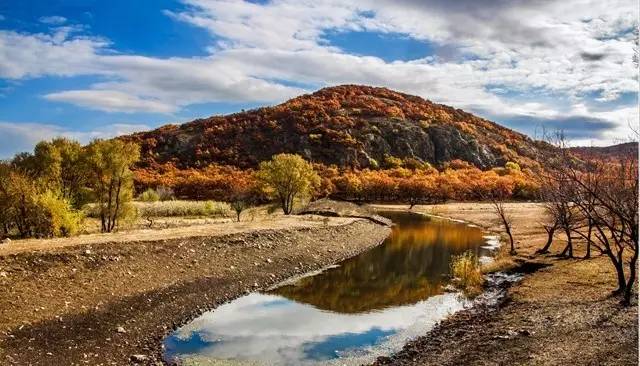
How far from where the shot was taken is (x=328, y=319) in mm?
29672

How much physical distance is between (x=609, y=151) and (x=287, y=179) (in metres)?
63.4

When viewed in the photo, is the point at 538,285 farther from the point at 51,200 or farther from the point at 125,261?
the point at 51,200

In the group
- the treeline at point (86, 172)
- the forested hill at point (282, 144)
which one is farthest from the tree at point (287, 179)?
the forested hill at point (282, 144)

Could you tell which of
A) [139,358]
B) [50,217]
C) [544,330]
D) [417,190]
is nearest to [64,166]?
[50,217]

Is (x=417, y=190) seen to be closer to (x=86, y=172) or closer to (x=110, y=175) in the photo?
(x=110, y=175)

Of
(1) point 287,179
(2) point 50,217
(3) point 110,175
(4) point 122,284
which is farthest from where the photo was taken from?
(1) point 287,179

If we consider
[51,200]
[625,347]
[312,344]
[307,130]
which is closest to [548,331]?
[625,347]

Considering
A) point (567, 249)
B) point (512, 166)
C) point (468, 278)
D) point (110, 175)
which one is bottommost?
point (468, 278)

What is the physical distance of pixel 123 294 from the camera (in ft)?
94.4

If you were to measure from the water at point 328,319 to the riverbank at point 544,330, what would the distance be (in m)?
2.10

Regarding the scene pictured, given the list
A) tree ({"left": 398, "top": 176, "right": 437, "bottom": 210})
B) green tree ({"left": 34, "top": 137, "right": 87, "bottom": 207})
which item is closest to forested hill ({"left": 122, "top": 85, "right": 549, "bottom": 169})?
tree ({"left": 398, "top": 176, "right": 437, "bottom": 210})

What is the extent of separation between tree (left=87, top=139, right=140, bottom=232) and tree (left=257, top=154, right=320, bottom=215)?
3468 cm

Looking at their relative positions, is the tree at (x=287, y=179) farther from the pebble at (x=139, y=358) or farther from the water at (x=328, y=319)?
the pebble at (x=139, y=358)

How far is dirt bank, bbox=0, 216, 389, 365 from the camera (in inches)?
877
